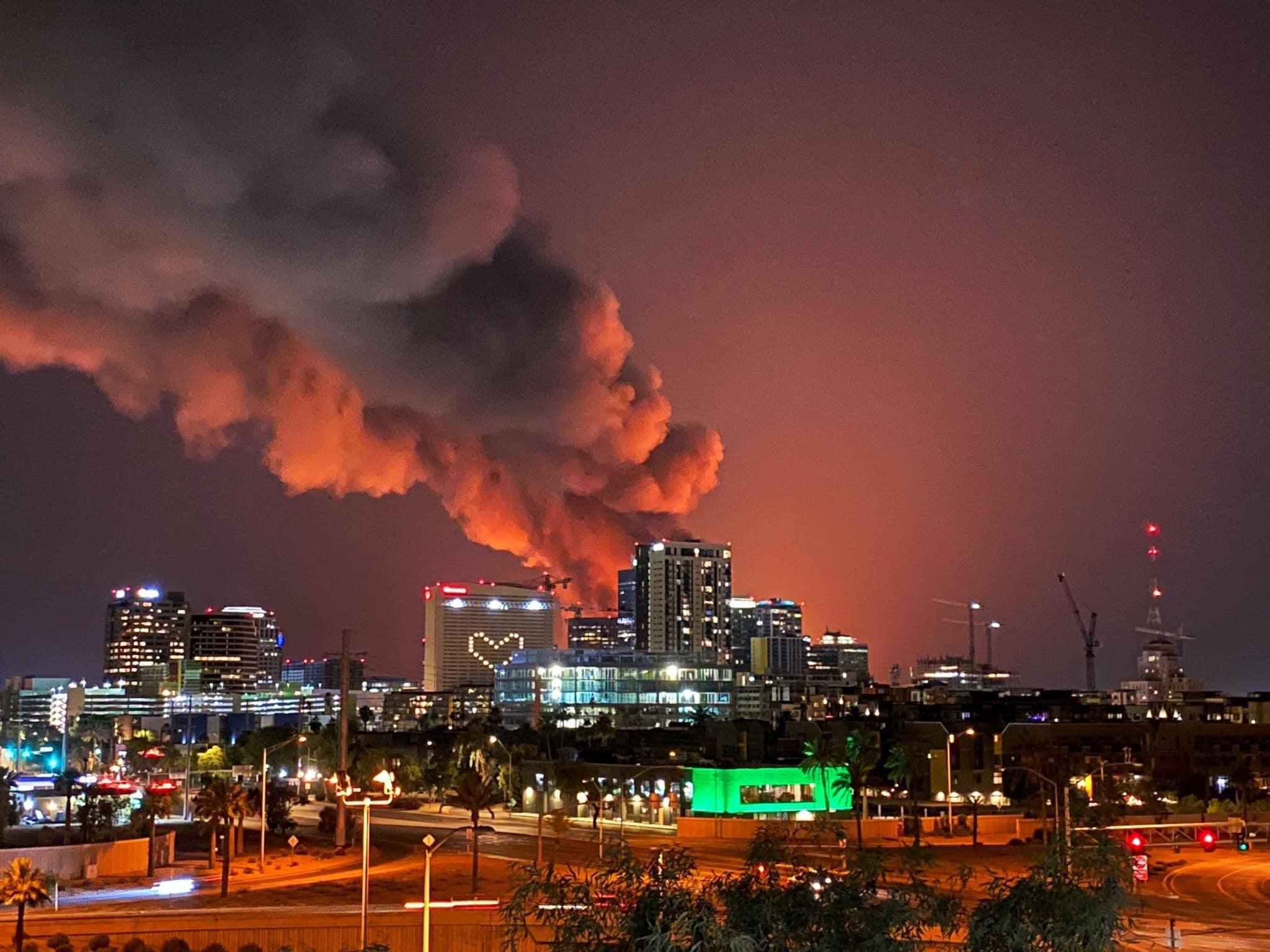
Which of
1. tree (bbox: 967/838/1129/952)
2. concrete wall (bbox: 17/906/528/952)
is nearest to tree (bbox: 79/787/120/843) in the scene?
concrete wall (bbox: 17/906/528/952)

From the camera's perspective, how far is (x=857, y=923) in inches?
821

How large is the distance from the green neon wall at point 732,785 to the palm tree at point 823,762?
37.3 inches

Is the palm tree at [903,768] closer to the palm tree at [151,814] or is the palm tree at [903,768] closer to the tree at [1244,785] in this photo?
the tree at [1244,785]

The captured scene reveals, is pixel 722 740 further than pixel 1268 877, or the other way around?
pixel 722 740

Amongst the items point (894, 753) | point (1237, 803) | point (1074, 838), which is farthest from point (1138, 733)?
point (1074, 838)

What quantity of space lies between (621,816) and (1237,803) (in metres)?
50.3

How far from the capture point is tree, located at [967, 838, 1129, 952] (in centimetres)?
2119

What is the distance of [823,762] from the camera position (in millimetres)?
93188

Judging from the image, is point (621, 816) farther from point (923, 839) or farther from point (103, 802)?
point (103, 802)

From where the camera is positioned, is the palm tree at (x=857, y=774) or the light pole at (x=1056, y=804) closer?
the light pole at (x=1056, y=804)

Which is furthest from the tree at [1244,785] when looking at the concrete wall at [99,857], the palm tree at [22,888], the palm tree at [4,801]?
the palm tree at [4,801]

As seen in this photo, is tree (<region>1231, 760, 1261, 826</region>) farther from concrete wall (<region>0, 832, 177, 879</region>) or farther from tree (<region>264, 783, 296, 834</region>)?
concrete wall (<region>0, 832, 177, 879</region>)

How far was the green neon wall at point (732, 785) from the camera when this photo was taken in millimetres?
96875

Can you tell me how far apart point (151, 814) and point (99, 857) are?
333cm
